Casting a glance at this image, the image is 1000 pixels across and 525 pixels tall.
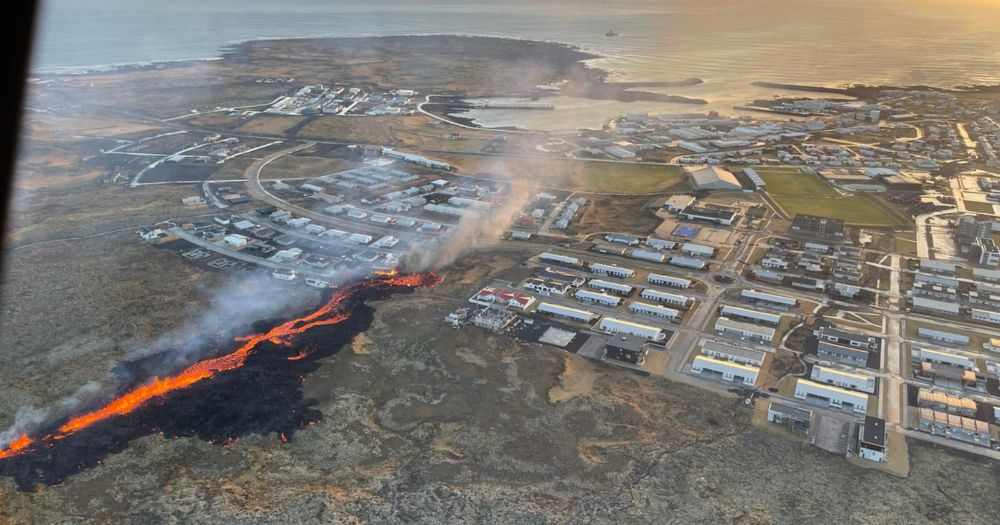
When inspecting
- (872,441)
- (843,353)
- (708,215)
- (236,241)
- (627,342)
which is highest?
(708,215)

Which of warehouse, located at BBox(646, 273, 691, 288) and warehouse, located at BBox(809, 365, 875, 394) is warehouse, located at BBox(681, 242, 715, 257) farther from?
warehouse, located at BBox(809, 365, 875, 394)

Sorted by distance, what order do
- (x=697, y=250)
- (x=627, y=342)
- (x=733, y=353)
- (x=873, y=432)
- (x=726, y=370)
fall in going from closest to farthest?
(x=873, y=432)
(x=726, y=370)
(x=733, y=353)
(x=627, y=342)
(x=697, y=250)

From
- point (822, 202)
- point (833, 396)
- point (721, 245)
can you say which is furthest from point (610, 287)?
point (822, 202)

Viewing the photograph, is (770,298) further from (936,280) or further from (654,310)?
(936,280)

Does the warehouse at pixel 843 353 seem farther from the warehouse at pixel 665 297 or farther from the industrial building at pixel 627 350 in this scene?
the industrial building at pixel 627 350

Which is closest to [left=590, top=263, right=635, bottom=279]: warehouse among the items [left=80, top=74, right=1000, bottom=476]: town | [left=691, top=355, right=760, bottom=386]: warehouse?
[left=80, top=74, right=1000, bottom=476]: town
